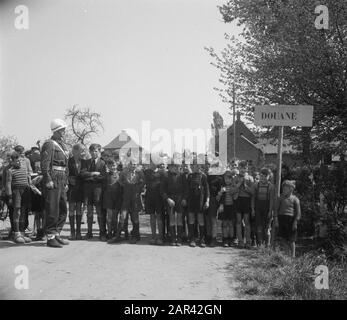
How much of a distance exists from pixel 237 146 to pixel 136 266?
45.8 m

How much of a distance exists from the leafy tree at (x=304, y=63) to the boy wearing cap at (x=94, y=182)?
523cm

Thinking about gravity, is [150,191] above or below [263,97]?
below

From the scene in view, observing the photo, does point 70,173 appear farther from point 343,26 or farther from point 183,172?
point 343,26

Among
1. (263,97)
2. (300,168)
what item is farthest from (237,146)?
(300,168)

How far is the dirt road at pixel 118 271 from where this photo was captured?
4.89 meters

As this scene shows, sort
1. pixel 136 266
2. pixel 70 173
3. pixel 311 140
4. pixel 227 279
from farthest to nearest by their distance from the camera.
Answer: pixel 311 140
pixel 70 173
pixel 136 266
pixel 227 279

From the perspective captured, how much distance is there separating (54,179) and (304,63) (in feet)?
24.4

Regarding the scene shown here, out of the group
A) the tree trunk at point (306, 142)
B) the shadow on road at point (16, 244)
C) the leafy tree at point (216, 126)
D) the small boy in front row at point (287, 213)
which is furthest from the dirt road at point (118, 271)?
the leafy tree at point (216, 126)

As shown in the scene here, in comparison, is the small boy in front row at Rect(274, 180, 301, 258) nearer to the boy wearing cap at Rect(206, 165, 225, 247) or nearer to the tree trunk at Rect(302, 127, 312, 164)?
the boy wearing cap at Rect(206, 165, 225, 247)

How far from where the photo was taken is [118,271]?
5.75 meters

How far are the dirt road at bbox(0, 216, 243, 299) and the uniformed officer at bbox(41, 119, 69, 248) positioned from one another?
350 mm

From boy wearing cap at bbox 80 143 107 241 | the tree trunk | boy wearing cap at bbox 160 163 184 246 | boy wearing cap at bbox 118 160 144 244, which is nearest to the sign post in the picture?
boy wearing cap at bbox 160 163 184 246
